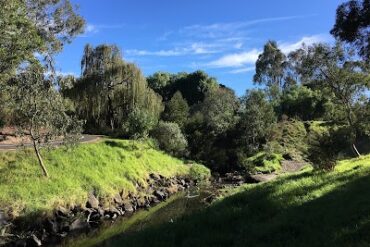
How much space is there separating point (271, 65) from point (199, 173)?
58.5 meters

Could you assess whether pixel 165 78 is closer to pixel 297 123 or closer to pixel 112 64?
pixel 297 123

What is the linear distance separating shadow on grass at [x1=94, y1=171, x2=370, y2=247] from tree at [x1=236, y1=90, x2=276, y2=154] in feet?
131

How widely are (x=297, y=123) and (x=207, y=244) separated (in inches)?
2436

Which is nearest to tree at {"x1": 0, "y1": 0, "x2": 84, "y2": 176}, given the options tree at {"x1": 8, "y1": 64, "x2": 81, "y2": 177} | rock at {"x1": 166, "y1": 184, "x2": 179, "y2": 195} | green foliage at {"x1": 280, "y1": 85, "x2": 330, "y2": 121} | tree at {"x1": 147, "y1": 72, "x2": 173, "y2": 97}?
tree at {"x1": 8, "y1": 64, "x2": 81, "y2": 177}

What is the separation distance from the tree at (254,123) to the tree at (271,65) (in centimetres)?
3925

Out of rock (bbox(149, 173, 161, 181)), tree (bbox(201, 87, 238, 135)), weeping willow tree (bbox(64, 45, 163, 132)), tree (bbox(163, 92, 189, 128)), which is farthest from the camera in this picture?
tree (bbox(201, 87, 238, 135))

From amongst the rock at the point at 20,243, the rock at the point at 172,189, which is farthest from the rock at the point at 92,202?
the rock at the point at 172,189

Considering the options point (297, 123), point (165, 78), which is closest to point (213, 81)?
point (165, 78)

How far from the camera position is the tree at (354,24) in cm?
1864

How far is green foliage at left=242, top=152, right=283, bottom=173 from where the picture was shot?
163 feet

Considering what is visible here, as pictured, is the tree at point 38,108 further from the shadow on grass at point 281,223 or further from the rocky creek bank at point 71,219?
the shadow on grass at point 281,223

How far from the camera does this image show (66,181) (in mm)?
27844

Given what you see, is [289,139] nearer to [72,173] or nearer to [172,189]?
[172,189]

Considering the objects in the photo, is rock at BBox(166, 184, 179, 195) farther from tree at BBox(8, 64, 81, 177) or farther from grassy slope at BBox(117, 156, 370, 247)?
grassy slope at BBox(117, 156, 370, 247)
